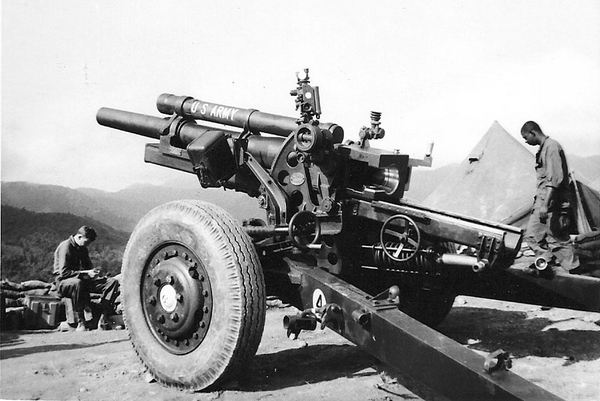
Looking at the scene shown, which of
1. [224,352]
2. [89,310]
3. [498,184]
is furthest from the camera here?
[498,184]

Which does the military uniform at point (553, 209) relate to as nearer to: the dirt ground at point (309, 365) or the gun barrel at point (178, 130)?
the dirt ground at point (309, 365)

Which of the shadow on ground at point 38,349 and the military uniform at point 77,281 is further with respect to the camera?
the military uniform at point 77,281

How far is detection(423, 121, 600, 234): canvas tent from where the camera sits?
9.99 m

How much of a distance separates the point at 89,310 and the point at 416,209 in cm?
501

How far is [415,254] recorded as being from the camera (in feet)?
13.4

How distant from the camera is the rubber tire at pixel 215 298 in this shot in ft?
12.8

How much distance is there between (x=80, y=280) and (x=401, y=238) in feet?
15.8

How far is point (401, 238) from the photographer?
13.8 ft

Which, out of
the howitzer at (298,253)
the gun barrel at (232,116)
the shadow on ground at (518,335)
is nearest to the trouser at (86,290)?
the gun barrel at (232,116)

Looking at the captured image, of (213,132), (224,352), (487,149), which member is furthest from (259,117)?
(487,149)

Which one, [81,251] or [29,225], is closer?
[81,251]

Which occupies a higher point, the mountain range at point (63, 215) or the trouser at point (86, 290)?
the mountain range at point (63, 215)

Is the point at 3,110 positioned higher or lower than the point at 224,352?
higher

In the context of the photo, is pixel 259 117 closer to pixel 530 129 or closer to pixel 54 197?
pixel 530 129
